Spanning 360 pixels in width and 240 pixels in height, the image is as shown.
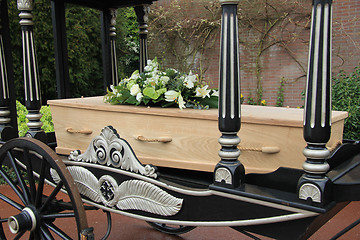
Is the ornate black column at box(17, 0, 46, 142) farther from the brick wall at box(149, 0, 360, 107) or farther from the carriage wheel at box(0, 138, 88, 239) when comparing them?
the brick wall at box(149, 0, 360, 107)

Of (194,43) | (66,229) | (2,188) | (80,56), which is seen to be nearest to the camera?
(66,229)

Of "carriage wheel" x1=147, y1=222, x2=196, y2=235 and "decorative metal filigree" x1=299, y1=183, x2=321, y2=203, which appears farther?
"carriage wheel" x1=147, y1=222, x2=196, y2=235

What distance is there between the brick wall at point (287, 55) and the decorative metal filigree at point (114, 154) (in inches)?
149

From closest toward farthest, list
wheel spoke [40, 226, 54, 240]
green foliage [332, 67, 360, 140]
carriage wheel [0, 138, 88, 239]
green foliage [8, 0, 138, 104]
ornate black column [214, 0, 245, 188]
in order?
ornate black column [214, 0, 245, 188]
carriage wheel [0, 138, 88, 239]
wheel spoke [40, 226, 54, 240]
green foliage [332, 67, 360, 140]
green foliage [8, 0, 138, 104]

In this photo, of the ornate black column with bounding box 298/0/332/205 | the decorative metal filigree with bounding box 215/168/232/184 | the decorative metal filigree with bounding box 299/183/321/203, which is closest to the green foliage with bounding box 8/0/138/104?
the decorative metal filigree with bounding box 215/168/232/184

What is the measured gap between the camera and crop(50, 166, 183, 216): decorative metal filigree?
1774 mm

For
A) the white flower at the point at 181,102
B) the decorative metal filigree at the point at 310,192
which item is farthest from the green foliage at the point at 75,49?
the decorative metal filigree at the point at 310,192

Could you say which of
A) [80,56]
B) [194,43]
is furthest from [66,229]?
[194,43]

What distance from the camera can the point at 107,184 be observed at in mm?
2004

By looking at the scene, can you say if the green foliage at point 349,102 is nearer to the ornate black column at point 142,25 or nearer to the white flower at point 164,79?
the ornate black column at point 142,25

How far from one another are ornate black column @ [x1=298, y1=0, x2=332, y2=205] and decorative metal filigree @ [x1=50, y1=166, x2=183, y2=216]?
2.22 feet

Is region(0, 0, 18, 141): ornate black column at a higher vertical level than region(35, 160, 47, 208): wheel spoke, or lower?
higher

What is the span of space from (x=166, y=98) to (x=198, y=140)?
0.33 metres

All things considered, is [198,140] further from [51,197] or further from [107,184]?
[51,197]
